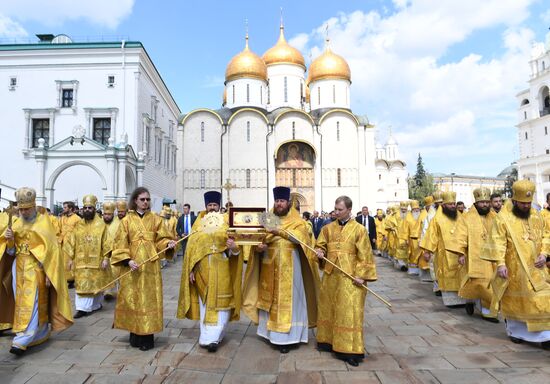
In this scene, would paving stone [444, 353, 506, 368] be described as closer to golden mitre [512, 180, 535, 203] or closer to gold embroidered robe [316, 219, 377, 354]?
gold embroidered robe [316, 219, 377, 354]

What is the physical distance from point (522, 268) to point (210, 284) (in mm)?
3408

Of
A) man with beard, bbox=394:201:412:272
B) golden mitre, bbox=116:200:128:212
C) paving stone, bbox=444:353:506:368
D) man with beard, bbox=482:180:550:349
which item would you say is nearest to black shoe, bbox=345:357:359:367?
paving stone, bbox=444:353:506:368

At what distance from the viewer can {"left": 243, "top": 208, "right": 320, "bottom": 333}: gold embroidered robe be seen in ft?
14.7

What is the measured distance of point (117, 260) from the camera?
446 centimetres

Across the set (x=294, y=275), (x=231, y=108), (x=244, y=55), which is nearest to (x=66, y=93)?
(x=231, y=108)

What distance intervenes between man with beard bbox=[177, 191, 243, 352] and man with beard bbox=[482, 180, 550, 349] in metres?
2.93

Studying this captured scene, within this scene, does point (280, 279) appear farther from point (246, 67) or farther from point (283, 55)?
point (283, 55)

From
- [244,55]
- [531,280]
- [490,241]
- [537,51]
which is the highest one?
[537,51]

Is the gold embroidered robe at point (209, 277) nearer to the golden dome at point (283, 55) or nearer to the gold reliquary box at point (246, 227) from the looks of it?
the gold reliquary box at point (246, 227)

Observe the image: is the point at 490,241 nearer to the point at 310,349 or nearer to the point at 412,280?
the point at 310,349

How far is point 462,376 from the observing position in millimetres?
3695

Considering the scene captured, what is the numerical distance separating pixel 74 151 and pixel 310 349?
59.9 feet

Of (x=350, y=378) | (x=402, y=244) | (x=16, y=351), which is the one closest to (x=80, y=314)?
(x=16, y=351)

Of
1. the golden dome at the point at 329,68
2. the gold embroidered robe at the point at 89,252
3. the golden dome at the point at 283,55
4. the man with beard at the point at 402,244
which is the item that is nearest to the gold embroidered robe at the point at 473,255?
the man with beard at the point at 402,244
